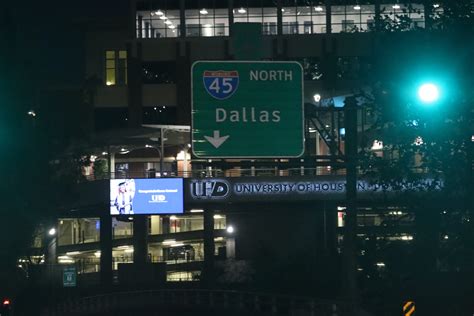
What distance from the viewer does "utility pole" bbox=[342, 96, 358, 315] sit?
18.7 meters

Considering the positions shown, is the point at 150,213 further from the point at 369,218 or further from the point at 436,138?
the point at 436,138

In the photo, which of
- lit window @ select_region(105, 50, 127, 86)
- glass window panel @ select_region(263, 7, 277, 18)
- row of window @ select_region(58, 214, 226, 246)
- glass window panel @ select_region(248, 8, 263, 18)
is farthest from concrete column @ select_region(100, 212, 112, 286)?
glass window panel @ select_region(263, 7, 277, 18)

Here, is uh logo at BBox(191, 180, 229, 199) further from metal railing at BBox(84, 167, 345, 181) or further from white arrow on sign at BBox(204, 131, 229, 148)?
white arrow on sign at BBox(204, 131, 229, 148)

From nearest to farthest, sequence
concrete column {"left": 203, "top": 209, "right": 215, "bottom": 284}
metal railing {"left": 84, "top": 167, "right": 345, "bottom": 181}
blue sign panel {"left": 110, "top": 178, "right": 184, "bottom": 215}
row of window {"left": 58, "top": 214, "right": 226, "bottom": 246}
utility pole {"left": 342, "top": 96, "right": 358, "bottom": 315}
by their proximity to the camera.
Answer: utility pole {"left": 342, "top": 96, "right": 358, "bottom": 315} < blue sign panel {"left": 110, "top": 178, "right": 184, "bottom": 215} < concrete column {"left": 203, "top": 209, "right": 215, "bottom": 284} < metal railing {"left": 84, "top": 167, "right": 345, "bottom": 181} < row of window {"left": 58, "top": 214, "right": 226, "bottom": 246}

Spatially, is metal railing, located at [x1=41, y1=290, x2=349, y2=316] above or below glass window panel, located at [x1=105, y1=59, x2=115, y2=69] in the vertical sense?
below

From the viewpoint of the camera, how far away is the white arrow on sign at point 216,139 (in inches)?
795

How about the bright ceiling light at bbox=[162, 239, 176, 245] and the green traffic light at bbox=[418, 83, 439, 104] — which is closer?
the green traffic light at bbox=[418, 83, 439, 104]

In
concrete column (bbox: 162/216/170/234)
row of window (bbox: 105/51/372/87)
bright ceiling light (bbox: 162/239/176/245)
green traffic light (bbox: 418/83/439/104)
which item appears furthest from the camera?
concrete column (bbox: 162/216/170/234)

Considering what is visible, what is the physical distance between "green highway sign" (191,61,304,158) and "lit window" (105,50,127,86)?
51.6 meters

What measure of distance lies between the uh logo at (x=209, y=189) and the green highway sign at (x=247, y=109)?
97.2 feet

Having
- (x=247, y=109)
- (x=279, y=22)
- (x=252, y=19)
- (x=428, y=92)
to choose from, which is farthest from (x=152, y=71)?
(x=428, y=92)

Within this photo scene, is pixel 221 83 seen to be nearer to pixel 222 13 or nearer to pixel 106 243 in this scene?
pixel 106 243

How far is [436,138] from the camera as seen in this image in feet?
61.8

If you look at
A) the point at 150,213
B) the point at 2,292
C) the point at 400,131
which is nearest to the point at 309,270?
the point at 150,213
